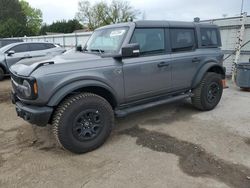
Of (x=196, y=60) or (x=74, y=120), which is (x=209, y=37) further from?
(x=74, y=120)

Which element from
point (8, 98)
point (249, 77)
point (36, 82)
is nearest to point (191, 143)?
point (36, 82)

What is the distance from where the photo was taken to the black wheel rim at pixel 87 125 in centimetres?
381

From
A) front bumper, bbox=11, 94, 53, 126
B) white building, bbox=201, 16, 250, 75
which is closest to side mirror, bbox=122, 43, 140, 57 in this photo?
front bumper, bbox=11, 94, 53, 126

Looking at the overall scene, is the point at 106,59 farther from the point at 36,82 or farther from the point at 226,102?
the point at 226,102

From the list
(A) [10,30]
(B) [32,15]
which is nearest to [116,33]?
(A) [10,30]

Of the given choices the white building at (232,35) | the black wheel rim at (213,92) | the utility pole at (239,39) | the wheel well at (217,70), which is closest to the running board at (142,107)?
the black wheel rim at (213,92)

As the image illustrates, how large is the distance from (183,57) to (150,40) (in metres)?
0.86

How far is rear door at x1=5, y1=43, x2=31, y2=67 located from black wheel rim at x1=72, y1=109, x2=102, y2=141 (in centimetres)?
764

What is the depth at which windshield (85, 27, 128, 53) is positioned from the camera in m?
4.46

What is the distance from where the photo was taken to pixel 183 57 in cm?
516

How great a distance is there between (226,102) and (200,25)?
215 centimetres

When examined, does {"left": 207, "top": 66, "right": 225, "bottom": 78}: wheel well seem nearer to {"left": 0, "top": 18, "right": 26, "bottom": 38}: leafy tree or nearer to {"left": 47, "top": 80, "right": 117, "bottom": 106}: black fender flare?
{"left": 47, "top": 80, "right": 117, "bottom": 106}: black fender flare

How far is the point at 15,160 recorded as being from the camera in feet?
12.4

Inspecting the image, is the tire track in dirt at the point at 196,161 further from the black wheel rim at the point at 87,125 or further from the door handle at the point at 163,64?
the door handle at the point at 163,64
